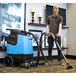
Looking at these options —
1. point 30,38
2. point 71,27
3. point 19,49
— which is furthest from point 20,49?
point 71,27

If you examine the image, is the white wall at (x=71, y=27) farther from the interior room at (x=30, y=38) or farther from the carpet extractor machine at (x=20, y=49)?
the carpet extractor machine at (x=20, y=49)

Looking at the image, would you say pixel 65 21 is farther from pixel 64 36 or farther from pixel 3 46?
pixel 3 46

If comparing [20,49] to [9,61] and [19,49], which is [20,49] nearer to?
[19,49]

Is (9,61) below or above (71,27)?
below

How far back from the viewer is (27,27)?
3746 millimetres

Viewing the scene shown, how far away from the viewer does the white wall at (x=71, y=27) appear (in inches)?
173

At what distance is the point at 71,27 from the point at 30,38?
2.18 meters

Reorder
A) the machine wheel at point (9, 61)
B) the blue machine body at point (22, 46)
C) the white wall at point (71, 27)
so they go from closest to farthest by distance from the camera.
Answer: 1. the blue machine body at point (22, 46)
2. the machine wheel at point (9, 61)
3. the white wall at point (71, 27)

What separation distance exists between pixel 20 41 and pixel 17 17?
1108 millimetres

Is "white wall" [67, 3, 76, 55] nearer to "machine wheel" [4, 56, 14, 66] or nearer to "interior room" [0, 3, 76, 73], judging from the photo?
"interior room" [0, 3, 76, 73]

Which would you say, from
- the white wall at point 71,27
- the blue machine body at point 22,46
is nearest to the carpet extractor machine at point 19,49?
the blue machine body at point 22,46

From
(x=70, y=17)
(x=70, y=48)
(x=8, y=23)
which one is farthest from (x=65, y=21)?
(x=8, y=23)

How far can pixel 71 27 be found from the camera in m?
4.49

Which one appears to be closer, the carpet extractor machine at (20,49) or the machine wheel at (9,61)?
the carpet extractor machine at (20,49)
